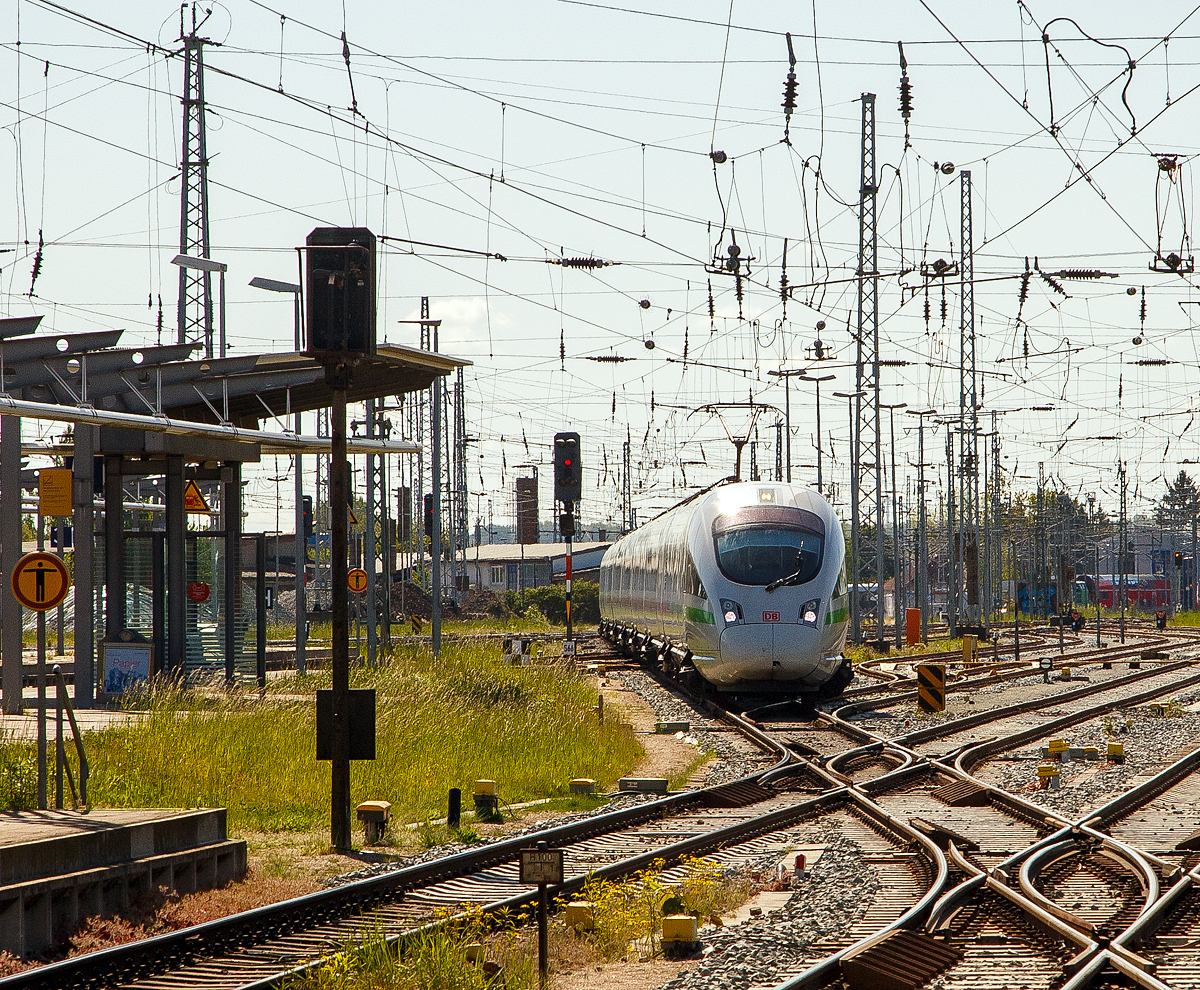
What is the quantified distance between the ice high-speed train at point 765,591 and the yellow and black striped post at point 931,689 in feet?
4.28

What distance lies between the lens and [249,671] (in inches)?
894

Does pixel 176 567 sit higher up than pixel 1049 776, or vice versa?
pixel 176 567

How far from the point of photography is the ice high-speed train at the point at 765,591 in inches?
808

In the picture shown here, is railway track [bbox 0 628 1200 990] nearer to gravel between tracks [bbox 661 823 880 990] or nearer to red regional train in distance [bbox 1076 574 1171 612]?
gravel between tracks [bbox 661 823 880 990]

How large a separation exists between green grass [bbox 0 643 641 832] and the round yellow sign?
6.69ft

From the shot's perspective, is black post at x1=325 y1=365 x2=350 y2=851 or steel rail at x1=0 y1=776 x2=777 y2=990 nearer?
steel rail at x1=0 y1=776 x2=777 y2=990

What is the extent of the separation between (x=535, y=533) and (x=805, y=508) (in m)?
93.5

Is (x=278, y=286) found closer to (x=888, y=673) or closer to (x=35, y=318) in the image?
(x=35, y=318)

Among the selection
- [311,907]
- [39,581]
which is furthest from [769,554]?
[311,907]

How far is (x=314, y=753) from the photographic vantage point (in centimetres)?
1520

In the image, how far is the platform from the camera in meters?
8.23

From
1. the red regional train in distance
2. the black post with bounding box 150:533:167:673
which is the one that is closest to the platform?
the black post with bounding box 150:533:167:673

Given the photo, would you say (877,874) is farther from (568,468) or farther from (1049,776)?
(568,468)

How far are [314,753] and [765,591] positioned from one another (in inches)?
306
